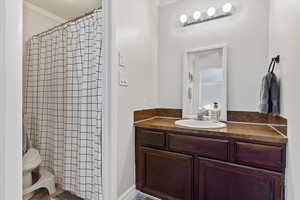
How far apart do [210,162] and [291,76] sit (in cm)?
86

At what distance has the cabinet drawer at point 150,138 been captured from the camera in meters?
1.59

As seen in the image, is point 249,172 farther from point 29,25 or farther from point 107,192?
point 29,25

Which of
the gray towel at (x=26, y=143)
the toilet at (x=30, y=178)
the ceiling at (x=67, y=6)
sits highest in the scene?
the ceiling at (x=67, y=6)

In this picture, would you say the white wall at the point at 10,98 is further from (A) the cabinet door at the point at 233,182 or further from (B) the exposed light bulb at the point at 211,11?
(B) the exposed light bulb at the point at 211,11

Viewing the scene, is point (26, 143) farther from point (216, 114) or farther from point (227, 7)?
point (227, 7)

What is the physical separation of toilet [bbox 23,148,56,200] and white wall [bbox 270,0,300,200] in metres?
2.21

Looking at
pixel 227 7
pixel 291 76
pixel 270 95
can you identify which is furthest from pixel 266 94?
pixel 227 7

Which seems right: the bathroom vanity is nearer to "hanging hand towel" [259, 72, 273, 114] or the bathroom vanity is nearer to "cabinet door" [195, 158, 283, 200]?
"cabinet door" [195, 158, 283, 200]

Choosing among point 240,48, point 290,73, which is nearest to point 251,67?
point 240,48

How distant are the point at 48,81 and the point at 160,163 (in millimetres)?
1705

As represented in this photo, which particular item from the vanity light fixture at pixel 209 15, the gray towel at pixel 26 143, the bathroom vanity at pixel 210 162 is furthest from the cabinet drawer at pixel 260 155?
the gray towel at pixel 26 143

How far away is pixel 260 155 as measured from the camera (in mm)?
1159

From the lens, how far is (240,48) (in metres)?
1.74

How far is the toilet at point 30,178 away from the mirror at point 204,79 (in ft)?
5.80
